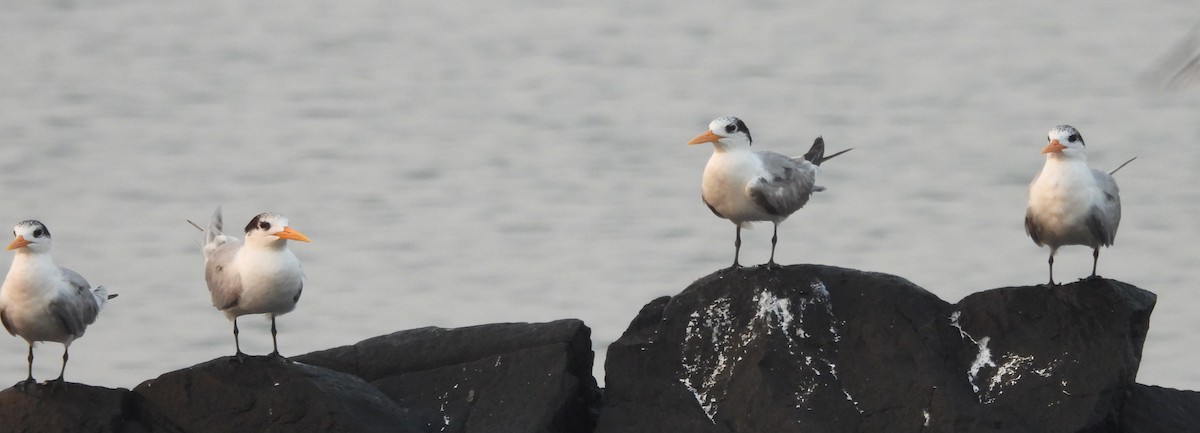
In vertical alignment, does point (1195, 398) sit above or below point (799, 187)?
below

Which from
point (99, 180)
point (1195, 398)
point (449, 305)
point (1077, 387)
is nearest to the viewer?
point (1077, 387)

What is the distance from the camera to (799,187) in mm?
9398

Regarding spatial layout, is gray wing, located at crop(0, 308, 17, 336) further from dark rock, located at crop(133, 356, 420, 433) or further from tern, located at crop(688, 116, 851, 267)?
tern, located at crop(688, 116, 851, 267)

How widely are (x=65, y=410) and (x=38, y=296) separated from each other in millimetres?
528

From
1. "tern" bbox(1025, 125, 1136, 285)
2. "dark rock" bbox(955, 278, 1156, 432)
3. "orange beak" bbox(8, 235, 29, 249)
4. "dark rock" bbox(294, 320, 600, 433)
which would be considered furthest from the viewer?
"dark rock" bbox(294, 320, 600, 433)

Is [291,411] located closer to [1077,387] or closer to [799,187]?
[799,187]

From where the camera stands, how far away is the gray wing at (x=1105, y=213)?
8.90 metres

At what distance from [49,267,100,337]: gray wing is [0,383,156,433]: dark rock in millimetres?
285

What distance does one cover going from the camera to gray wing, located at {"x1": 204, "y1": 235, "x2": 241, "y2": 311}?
29.6ft

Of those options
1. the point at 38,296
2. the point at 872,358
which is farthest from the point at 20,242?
the point at 872,358

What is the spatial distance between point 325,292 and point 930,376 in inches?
310

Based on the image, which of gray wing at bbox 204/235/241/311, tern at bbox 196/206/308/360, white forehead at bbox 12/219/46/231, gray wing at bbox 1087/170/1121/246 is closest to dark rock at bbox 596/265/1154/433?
gray wing at bbox 1087/170/1121/246

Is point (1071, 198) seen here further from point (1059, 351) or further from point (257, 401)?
point (257, 401)

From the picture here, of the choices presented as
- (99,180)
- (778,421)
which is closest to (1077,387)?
(778,421)
